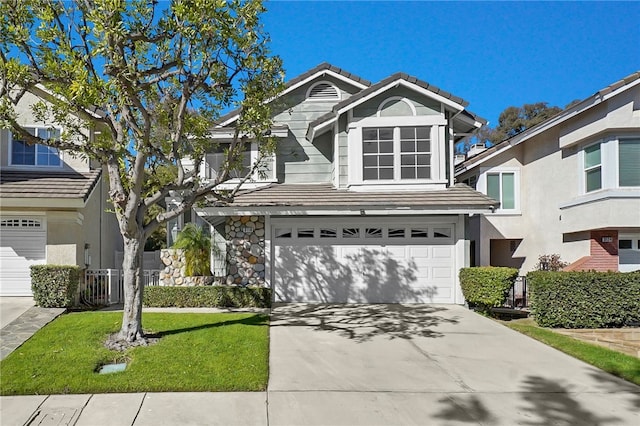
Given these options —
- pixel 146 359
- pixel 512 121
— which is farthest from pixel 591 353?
pixel 512 121

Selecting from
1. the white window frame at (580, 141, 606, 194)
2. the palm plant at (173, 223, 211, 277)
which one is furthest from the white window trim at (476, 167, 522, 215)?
the palm plant at (173, 223, 211, 277)

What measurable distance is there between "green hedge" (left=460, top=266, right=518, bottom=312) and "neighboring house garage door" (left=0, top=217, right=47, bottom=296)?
11.8 m

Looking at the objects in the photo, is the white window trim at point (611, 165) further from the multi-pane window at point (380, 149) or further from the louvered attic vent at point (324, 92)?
the louvered attic vent at point (324, 92)

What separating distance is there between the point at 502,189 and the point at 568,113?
348 cm

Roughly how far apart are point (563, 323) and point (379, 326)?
4.42 meters

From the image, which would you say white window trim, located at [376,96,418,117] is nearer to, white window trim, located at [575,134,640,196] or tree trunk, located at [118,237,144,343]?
white window trim, located at [575,134,640,196]

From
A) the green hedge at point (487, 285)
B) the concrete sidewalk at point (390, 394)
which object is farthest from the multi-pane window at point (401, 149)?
the concrete sidewalk at point (390, 394)

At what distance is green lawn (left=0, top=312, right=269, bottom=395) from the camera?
5941 mm

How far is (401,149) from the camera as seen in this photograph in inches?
515

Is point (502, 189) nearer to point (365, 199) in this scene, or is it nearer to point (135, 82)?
point (365, 199)

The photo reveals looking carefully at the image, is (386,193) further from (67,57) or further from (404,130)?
(67,57)

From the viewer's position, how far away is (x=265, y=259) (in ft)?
41.6

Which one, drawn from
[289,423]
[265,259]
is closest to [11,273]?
[265,259]

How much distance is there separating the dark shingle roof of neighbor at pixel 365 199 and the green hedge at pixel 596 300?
283 cm
